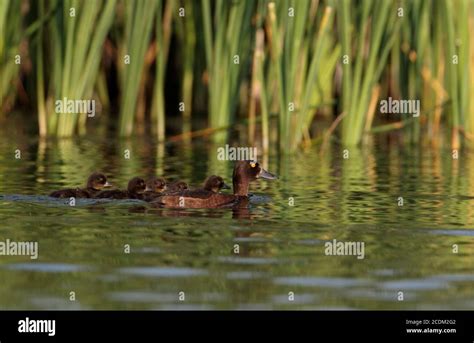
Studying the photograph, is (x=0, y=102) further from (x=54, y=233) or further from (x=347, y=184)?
(x=54, y=233)

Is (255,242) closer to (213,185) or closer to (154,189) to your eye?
(213,185)

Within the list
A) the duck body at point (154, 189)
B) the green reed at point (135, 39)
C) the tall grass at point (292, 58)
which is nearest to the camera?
the duck body at point (154, 189)

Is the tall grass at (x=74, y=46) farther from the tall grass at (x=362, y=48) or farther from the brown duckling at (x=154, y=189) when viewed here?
the brown duckling at (x=154, y=189)

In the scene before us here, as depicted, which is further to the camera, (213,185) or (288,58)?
(288,58)

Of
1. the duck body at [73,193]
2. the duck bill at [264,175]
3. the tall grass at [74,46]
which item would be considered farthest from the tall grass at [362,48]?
the duck body at [73,193]

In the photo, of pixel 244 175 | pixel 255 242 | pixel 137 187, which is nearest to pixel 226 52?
pixel 244 175

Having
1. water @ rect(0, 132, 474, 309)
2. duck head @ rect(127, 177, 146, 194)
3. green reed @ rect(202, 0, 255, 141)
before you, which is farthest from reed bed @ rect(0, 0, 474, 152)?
duck head @ rect(127, 177, 146, 194)
